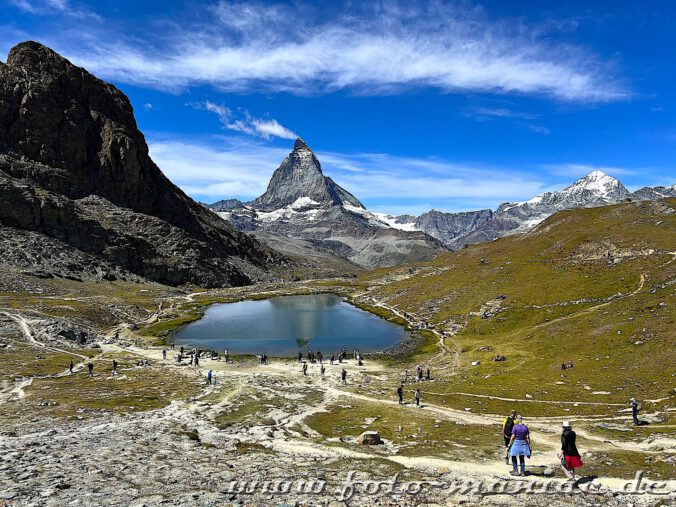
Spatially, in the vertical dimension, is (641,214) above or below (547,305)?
above

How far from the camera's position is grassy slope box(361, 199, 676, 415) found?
65062 mm

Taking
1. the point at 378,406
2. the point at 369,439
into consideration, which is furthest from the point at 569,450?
the point at 378,406

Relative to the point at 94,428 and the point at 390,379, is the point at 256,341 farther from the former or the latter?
the point at 94,428

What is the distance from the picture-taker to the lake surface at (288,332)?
118000mm

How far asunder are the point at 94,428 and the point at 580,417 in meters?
49.9

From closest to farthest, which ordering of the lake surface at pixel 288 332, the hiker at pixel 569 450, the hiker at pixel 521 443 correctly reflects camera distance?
the hiker at pixel 569 450 < the hiker at pixel 521 443 < the lake surface at pixel 288 332

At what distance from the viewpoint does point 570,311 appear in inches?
4277

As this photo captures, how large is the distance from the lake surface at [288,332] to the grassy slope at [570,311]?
19796 millimetres

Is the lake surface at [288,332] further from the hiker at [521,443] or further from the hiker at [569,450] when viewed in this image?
Answer: the hiker at [569,450]

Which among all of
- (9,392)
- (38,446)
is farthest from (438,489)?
(9,392)

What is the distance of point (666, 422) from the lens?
4388 cm

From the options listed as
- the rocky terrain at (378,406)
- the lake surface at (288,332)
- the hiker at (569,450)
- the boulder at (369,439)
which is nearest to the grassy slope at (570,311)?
the rocky terrain at (378,406)

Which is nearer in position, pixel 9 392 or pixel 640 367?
pixel 9 392

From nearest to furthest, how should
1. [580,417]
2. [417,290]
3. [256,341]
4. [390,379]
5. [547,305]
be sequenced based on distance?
[580,417] → [390,379] → [547,305] → [256,341] → [417,290]
